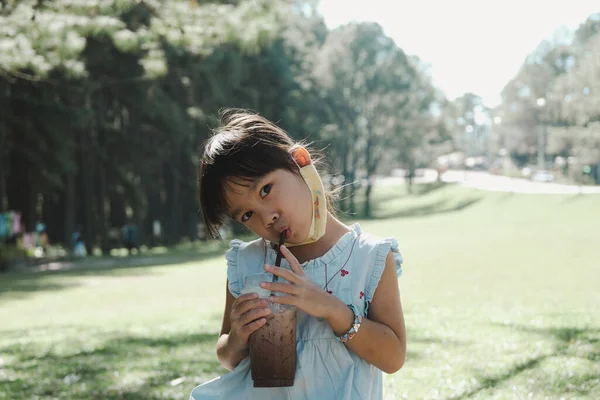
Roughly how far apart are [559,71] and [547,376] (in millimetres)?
71354

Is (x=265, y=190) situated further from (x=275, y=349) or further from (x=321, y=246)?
(x=275, y=349)

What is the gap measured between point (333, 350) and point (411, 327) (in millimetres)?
6279

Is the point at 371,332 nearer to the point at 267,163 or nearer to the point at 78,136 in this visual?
the point at 267,163

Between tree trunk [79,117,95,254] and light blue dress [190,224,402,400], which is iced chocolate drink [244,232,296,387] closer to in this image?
light blue dress [190,224,402,400]

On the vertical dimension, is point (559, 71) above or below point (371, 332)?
above

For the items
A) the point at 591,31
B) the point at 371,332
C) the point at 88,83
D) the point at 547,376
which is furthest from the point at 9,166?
the point at 591,31

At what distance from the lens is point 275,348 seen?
2721 mm

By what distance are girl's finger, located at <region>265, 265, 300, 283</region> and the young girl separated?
144mm

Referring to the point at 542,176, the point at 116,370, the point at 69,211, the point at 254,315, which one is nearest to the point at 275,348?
the point at 254,315

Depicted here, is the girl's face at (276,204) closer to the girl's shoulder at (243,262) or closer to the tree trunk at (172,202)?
the girl's shoulder at (243,262)

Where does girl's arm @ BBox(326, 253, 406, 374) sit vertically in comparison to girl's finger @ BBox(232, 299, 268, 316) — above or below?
below

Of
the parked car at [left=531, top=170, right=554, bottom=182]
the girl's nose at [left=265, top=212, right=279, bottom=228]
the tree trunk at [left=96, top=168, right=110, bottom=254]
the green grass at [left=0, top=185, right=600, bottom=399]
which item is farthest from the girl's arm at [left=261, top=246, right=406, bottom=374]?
the parked car at [left=531, top=170, right=554, bottom=182]

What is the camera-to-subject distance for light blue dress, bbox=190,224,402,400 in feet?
9.41

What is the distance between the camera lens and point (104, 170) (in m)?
35.9
